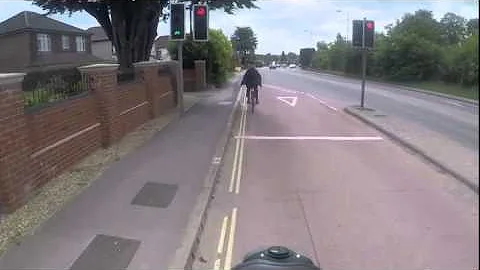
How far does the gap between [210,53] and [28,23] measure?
12.2 meters

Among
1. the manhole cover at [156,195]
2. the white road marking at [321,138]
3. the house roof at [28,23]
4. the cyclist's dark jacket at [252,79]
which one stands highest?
the house roof at [28,23]

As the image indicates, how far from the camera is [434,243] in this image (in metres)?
6.59

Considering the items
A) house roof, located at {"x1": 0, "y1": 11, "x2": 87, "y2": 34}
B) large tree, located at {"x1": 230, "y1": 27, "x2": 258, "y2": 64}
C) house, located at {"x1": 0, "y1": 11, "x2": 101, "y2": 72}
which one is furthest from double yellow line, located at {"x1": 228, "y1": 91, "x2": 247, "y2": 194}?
large tree, located at {"x1": 230, "y1": 27, "x2": 258, "y2": 64}

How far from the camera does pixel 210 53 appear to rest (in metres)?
37.4

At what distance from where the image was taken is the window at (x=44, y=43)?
133 feet

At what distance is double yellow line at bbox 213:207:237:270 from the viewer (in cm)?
612

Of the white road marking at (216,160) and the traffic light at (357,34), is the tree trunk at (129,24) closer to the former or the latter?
the traffic light at (357,34)

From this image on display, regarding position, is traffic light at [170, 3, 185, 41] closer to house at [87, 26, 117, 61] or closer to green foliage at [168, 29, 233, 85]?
green foliage at [168, 29, 233, 85]

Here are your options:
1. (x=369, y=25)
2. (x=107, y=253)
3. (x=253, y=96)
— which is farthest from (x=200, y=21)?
(x=107, y=253)

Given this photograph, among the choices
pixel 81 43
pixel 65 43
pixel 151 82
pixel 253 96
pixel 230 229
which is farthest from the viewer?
pixel 81 43

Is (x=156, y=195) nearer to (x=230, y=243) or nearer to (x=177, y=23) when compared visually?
(x=230, y=243)

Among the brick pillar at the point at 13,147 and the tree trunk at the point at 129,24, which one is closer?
the brick pillar at the point at 13,147

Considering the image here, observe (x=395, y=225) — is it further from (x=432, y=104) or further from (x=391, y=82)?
(x=391, y=82)

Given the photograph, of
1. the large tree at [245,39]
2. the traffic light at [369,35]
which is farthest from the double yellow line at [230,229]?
the large tree at [245,39]
